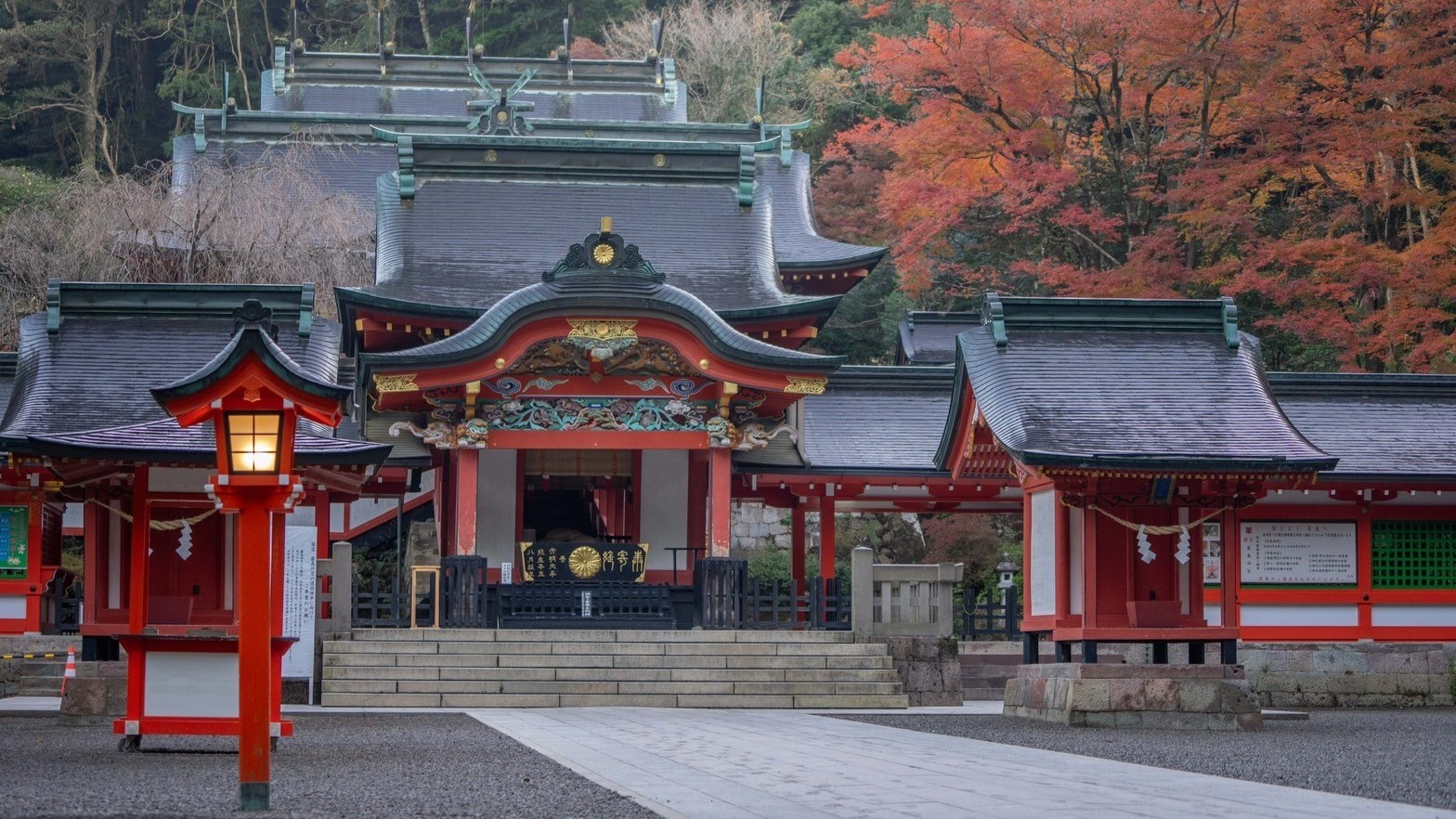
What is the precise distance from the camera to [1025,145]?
A: 1294 inches

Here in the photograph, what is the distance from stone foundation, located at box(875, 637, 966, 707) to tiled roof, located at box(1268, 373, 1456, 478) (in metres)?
Answer: 6.28

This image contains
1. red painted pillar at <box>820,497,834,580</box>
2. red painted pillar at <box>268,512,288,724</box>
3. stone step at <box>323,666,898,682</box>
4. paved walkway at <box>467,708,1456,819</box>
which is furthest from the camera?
red painted pillar at <box>820,497,834,580</box>

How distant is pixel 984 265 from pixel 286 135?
571 inches

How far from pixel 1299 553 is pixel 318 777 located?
1561cm

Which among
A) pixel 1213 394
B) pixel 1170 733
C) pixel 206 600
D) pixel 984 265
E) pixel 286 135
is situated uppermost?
pixel 286 135

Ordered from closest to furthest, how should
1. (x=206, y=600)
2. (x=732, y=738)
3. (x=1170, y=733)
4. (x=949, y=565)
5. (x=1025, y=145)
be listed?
(x=732, y=738) → (x=1170, y=733) → (x=206, y=600) → (x=949, y=565) → (x=1025, y=145)

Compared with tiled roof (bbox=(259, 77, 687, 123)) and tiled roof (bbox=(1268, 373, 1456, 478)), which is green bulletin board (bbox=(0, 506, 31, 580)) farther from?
tiled roof (bbox=(259, 77, 687, 123))

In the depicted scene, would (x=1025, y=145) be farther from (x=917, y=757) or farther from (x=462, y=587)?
(x=917, y=757)

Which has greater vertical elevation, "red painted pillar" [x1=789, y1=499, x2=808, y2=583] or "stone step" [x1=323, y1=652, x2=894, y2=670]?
"red painted pillar" [x1=789, y1=499, x2=808, y2=583]

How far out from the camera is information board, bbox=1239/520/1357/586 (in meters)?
22.6

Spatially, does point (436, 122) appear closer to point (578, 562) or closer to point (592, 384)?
point (592, 384)

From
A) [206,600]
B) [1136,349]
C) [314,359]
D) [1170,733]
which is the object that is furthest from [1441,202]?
[206,600]

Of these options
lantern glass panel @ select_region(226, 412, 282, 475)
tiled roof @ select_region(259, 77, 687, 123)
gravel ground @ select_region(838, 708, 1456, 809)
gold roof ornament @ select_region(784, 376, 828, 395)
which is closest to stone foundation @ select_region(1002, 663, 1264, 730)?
gravel ground @ select_region(838, 708, 1456, 809)

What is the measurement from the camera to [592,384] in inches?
888
